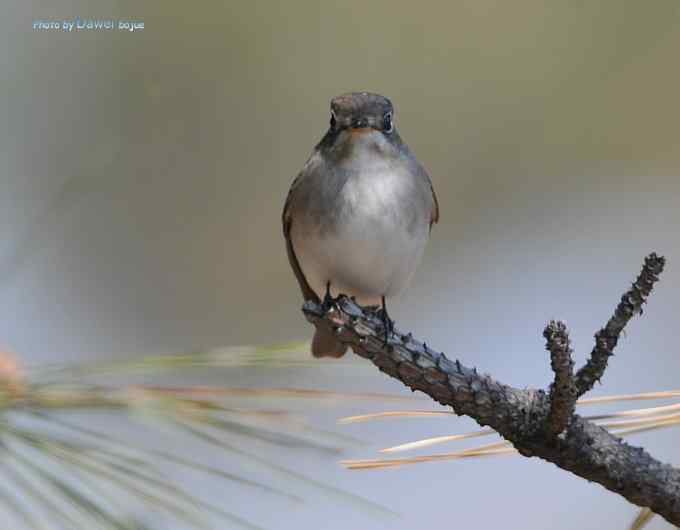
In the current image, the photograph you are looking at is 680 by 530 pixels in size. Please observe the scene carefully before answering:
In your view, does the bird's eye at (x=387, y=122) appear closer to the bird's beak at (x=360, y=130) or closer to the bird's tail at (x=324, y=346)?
the bird's beak at (x=360, y=130)

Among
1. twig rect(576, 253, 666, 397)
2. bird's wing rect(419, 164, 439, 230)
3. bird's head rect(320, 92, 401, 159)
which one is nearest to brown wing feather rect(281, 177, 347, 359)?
bird's head rect(320, 92, 401, 159)

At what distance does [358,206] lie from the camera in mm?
1838

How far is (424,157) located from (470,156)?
0.32ft

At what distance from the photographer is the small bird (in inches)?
72.0

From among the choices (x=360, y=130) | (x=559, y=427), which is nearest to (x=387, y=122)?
(x=360, y=130)

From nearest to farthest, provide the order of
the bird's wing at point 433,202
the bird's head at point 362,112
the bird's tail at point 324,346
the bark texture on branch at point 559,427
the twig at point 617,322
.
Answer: the twig at point 617,322 → the bark texture on branch at point 559,427 → the bird's head at point 362,112 → the bird's tail at point 324,346 → the bird's wing at point 433,202

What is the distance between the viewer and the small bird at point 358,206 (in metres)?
1.83

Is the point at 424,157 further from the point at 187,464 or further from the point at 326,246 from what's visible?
the point at 187,464

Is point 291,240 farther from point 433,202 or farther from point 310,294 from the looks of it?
point 433,202

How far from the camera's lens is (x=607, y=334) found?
1.10 metres

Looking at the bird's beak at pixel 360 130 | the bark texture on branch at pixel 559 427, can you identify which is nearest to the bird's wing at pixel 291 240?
the bird's beak at pixel 360 130

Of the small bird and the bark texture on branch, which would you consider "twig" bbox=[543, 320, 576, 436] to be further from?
the small bird

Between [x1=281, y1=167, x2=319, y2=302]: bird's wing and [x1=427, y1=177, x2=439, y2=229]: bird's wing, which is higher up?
[x1=427, y1=177, x2=439, y2=229]: bird's wing

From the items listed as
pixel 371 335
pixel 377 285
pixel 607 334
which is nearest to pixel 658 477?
pixel 607 334
